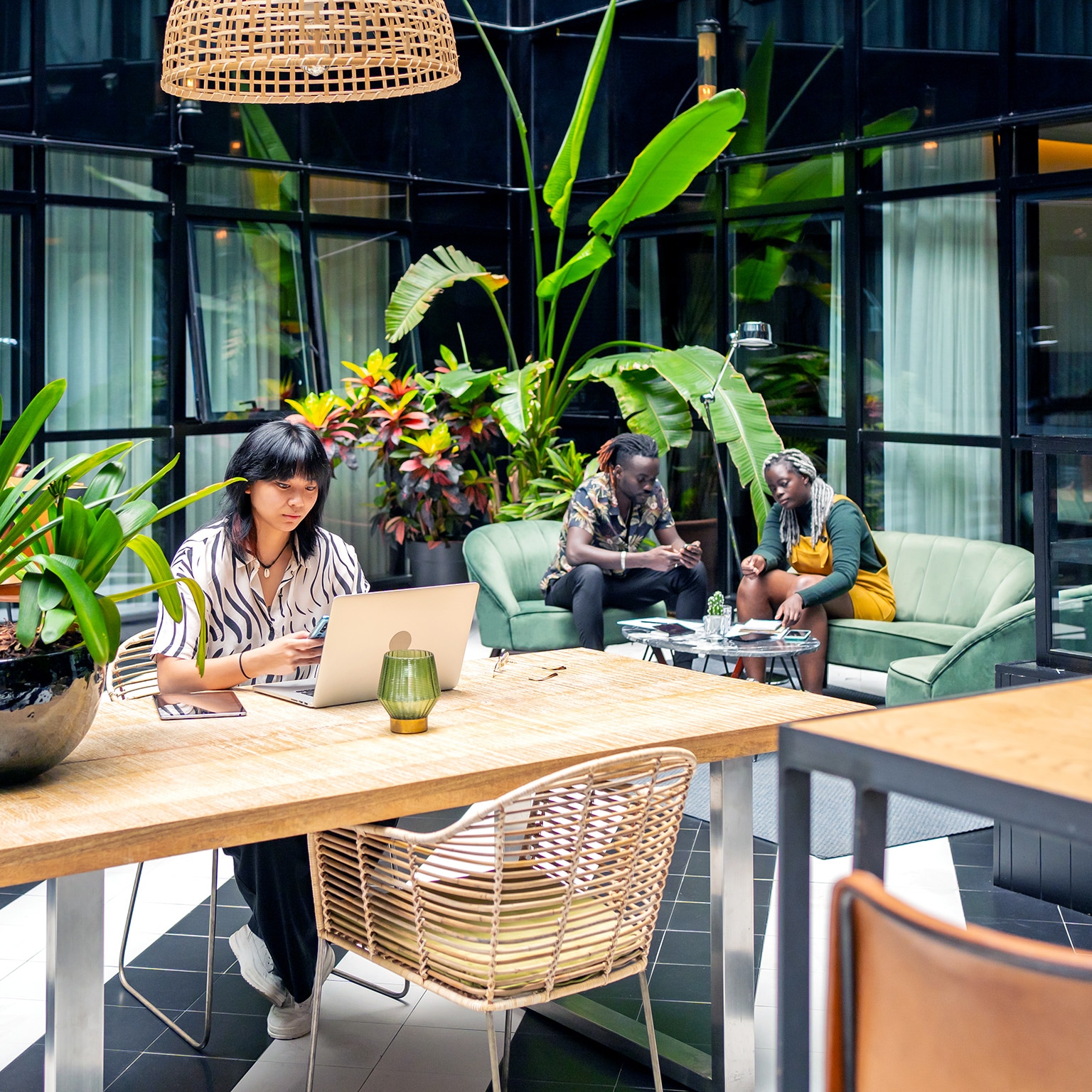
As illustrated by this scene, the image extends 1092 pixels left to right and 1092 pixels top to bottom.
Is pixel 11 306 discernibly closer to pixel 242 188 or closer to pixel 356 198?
pixel 242 188

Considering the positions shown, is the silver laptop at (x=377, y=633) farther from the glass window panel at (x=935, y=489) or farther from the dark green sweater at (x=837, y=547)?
the glass window panel at (x=935, y=489)

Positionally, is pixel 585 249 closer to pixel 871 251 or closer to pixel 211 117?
pixel 871 251

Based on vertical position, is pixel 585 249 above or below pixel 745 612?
above

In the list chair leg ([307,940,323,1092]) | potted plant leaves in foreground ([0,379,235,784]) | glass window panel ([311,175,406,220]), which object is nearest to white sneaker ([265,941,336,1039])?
chair leg ([307,940,323,1092])

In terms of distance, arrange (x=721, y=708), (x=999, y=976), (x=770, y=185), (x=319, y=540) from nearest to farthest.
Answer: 1. (x=999, y=976)
2. (x=721, y=708)
3. (x=319, y=540)
4. (x=770, y=185)

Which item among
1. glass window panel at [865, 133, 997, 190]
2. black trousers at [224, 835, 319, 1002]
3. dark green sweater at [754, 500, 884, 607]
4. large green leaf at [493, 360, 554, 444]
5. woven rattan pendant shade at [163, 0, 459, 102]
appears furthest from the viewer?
large green leaf at [493, 360, 554, 444]

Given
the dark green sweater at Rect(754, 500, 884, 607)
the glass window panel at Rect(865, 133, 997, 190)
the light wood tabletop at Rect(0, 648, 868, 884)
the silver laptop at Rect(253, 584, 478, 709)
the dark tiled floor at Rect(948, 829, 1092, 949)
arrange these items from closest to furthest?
the light wood tabletop at Rect(0, 648, 868, 884), the silver laptop at Rect(253, 584, 478, 709), the dark tiled floor at Rect(948, 829, 1092, 949), the dark green sweater at Rect(754, 500, 884, 607), the glass window panel at Rect(865, 133, 997, 190)

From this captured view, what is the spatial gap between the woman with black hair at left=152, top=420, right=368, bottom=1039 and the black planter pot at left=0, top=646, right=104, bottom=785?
780 millimetres

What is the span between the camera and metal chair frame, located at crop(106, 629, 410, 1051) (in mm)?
2900

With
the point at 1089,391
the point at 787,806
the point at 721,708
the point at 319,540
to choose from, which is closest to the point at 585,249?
the point at 1089,391

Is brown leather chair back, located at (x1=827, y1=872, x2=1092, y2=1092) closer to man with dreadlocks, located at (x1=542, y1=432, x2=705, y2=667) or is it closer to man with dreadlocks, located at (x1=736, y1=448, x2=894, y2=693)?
man with dreadlocks, located at (x1=736, y1=448, x2=894, y2=693)

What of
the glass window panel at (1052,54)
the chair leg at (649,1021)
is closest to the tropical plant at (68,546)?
the chair leg at (649,1021)

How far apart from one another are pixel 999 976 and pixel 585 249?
21.3 feet

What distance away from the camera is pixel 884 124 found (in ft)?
23.5
